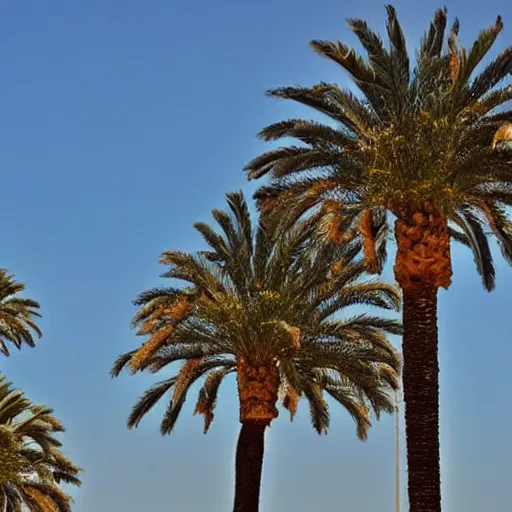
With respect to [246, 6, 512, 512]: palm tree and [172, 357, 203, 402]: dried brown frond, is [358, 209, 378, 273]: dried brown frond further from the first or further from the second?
[172, 357, 203, 402]: dried brown frond

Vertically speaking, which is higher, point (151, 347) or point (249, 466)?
point (151, 347)

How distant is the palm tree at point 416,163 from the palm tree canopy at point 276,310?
4.01 metres

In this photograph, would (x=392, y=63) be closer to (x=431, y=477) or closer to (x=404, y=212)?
(x=404, y=212)

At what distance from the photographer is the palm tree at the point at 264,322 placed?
23.6 metres

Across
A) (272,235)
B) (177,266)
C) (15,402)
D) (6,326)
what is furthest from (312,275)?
(6,326)

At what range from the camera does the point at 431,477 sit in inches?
668

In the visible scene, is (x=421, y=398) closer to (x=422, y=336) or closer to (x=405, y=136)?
(x=422, y=336)

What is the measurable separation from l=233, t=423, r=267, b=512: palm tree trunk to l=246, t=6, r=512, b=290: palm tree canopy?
7.11 metres

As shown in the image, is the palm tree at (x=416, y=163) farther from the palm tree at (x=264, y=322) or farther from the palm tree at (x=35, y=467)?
the palm tree at (x=35, y=467)

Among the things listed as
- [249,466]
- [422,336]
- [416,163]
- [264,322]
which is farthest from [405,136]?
[249,466]

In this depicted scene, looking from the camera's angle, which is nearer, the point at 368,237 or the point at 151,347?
the point at 368,237

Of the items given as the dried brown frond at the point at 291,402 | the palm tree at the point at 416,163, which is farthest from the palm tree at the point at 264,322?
A: the palm tree at the point at 416,163

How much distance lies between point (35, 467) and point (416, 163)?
20995 mm

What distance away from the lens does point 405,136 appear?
18156mm
